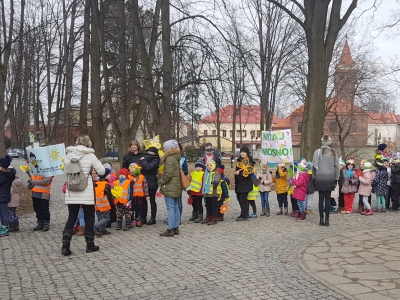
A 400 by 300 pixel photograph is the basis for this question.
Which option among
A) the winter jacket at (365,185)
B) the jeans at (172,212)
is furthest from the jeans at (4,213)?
the winter jacket at (365,185)

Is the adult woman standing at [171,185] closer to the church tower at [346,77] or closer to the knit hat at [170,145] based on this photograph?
the knit hat at [170,145]

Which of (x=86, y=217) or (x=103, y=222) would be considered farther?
(x=103, y=222)

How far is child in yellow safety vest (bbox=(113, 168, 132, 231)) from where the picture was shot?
339 inches

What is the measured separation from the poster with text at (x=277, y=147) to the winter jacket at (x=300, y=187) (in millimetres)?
653

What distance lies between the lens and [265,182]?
34.6 feet

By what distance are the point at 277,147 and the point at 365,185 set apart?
2.45 metres

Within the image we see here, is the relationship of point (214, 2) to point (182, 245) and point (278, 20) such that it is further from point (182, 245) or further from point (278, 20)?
point (278, 20)

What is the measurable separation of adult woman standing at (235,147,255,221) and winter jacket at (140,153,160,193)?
1931mm

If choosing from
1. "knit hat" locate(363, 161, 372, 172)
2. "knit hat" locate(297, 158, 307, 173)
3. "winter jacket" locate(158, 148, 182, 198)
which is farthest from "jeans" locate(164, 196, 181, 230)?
"knit hat" locate(363, 161, 372, 172)

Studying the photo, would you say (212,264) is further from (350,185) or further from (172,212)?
(350,185)

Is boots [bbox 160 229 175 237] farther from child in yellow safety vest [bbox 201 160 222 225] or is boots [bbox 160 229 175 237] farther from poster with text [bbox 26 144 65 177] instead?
poster with text [bbox 26 144 65 177]

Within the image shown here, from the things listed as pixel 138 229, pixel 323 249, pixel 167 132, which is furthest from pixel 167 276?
pixel 167 132

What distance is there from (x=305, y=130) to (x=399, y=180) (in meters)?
3.01

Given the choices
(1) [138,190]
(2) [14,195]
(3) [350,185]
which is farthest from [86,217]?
(3) [350,185]
